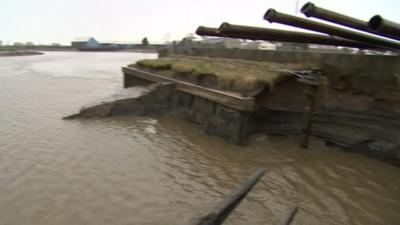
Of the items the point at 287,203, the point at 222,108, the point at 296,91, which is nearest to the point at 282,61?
the point at 296,91

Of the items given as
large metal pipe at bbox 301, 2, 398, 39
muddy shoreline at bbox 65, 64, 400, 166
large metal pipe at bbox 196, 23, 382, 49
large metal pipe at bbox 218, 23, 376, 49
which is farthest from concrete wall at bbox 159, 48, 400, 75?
large metal pipe at bbox 301, 2, 398, 39

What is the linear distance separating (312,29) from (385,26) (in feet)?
4.95

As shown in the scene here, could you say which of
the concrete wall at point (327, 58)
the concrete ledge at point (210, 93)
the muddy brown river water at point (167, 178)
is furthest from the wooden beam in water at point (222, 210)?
the concrete wall at point (327, 58)

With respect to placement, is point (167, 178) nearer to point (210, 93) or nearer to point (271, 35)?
point (210, 93)

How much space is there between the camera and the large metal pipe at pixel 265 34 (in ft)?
14.5

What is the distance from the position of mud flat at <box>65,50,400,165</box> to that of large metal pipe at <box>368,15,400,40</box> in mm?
4922

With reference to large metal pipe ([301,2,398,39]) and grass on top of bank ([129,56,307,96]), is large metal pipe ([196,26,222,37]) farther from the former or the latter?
grass on top of bank ([129,56,307,96])

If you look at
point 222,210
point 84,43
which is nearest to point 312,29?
point 222,210

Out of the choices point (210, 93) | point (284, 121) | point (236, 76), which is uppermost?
point (236, 76)

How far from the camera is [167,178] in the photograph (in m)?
6.69

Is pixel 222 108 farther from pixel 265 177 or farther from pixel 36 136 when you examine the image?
pixel 36 136

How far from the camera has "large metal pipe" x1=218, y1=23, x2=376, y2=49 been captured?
442cm

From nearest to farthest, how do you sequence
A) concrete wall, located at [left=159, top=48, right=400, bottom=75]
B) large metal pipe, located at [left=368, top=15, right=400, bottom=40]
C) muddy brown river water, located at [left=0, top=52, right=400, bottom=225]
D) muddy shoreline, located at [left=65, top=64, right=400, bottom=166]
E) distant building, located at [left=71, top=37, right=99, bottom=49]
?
large metal pipe, located at [left=368, top=15, right=400, bottom=40] → muddy brown river water, located at [left=0, top=52, right=400, bottom=225] → muddy shoreline, located at [left=65, top=64, right=400, bottom=166] → concrete wall, located at [left=159, top=48, right=400, bottom=75] → distant building, located at [left=71, top=37, right=99, bottom=49]

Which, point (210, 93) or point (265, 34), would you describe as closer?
point (265, 34)
